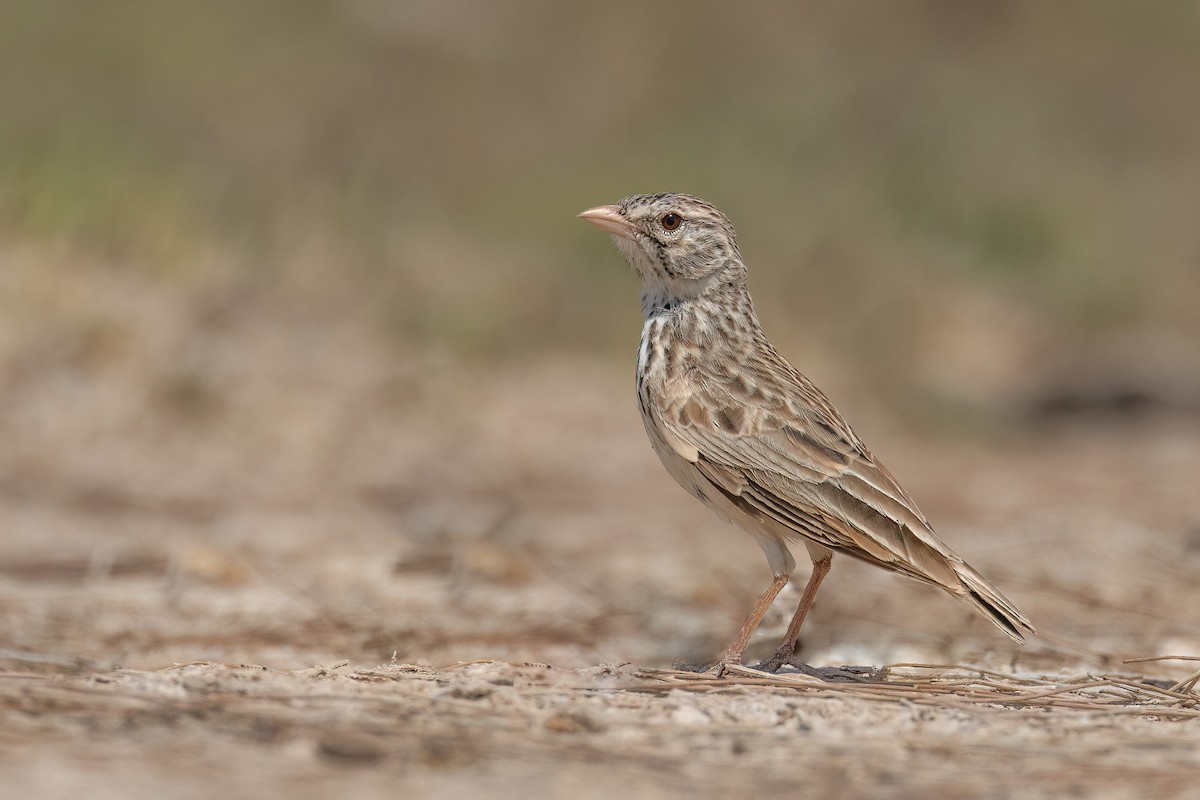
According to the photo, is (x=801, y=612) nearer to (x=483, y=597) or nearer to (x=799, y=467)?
(x=799, y=467)

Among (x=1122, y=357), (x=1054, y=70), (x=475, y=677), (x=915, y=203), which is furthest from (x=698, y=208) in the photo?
(x=1054, y=70)

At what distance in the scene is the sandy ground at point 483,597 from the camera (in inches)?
113

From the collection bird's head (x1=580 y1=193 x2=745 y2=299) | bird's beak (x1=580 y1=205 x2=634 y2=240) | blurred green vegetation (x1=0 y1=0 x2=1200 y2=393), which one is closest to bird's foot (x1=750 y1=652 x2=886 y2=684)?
bird's head (x1=580 y1=193 x2=745 y2=299)

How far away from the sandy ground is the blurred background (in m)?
0.04

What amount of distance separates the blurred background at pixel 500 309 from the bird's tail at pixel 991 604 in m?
1.15

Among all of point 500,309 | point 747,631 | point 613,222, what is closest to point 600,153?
point 500,309

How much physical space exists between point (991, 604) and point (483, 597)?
2.59 metres

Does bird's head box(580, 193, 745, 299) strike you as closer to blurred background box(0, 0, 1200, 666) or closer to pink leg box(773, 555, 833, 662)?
pink leg box(773, 555, 833, 662)

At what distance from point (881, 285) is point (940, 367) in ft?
3.36

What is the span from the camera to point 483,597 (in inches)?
238

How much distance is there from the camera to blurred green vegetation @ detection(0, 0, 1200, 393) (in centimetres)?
1045

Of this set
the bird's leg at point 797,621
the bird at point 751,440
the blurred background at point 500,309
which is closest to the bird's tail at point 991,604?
the bird at point 751,440

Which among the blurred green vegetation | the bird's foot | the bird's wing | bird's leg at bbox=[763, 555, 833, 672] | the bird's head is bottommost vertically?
the bird's foot

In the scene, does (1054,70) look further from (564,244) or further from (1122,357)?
(564,244)
